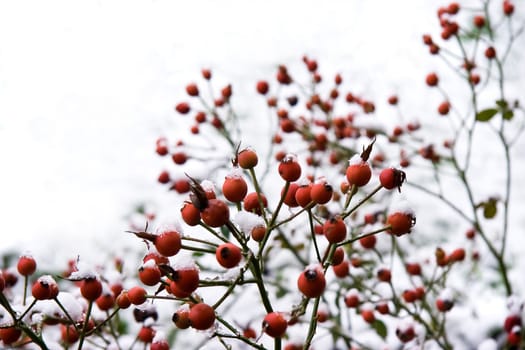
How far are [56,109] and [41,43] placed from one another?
26.7 inches

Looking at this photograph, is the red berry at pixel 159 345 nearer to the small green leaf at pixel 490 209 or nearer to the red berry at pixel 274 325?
the red berry at pixel 274 325

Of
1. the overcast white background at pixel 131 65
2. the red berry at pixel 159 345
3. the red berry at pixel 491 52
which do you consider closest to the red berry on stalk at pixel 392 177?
the red berry at pixel 159 345

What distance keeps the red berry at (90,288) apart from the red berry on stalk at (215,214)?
289 millimetres

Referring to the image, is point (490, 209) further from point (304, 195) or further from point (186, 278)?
point (186, 278)

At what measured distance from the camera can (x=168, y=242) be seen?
74cm

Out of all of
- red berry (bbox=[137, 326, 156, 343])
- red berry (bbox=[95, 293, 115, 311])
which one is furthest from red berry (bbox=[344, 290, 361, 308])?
red berry (bbox=[95, 293, 115, 311])

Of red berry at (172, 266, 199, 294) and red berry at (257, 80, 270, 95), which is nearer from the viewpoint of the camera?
red berry at (172, 266, 199, 294)

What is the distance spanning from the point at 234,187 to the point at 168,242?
0.44 feet

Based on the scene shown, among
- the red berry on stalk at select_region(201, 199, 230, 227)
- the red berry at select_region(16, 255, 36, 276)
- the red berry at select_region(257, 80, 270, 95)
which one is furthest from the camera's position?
the red berry at select_region(257, 80, 270, 95)

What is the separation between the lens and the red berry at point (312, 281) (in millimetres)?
744

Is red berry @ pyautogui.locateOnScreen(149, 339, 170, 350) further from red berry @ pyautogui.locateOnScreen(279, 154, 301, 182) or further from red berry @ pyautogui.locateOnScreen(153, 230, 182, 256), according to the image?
red berry @ pyautogui.locateOnScreen(279, 154, 301, 182)

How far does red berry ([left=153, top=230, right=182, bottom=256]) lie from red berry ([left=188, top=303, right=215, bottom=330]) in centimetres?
9

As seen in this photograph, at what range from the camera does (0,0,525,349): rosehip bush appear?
0.78 metres

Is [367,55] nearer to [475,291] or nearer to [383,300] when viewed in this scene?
[475,291]
